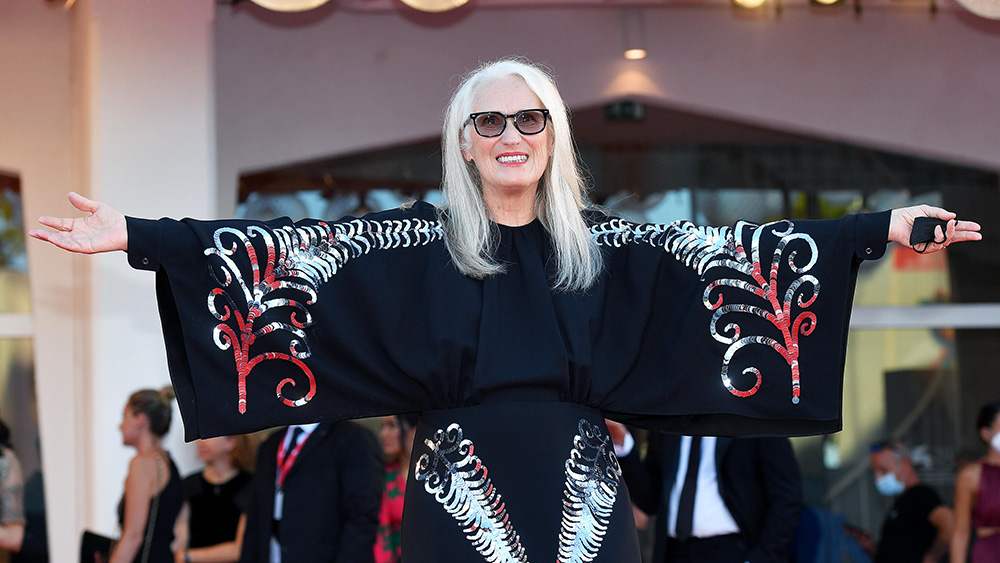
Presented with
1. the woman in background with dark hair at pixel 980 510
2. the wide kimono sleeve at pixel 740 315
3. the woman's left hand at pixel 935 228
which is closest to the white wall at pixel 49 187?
the wide kimono sleeve at pixel 740 315

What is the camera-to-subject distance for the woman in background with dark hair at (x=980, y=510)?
245 inches

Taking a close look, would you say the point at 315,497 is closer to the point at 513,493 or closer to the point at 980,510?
the point at 513,493

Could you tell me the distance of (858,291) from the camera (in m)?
8.95

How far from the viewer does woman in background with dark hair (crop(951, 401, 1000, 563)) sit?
20.4ft

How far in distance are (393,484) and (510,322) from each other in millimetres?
3558

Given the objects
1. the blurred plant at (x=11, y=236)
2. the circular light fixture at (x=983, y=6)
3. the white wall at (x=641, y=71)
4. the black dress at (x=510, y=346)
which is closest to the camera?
the black dress at (x=510, y=346)

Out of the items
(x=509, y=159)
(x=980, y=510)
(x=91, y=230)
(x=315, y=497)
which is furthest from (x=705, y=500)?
(x=91, y=230)

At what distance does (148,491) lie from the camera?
519 centimetres

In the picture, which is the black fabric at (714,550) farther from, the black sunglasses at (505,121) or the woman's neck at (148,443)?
the black sunglasses at (505,121)

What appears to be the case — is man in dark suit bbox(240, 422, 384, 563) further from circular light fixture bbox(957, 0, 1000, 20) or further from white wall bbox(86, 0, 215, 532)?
circular light fixture bbox(957, 0, 1000, 20)

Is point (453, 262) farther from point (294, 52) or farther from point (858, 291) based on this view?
point (858, 291)

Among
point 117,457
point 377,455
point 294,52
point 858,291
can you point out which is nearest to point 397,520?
point 377,455

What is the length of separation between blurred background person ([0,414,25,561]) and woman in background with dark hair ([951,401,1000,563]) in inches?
205

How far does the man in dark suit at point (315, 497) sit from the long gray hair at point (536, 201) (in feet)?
8.04
